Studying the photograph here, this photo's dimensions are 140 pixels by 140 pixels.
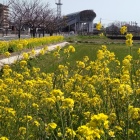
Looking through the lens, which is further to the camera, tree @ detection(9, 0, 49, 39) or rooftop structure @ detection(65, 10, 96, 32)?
rooftop structure @ detection(65, 10, 96, 32)

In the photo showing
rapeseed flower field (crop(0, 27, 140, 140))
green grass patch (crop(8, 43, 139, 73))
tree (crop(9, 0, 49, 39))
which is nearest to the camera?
rapeseed flower field (crop(0, 27, 140, 140))

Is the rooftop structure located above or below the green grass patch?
above

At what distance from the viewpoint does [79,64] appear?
5102mm

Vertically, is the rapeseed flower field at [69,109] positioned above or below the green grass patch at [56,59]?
above

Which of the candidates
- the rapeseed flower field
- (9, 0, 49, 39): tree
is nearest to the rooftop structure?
(9, 0, 49, 39): tree

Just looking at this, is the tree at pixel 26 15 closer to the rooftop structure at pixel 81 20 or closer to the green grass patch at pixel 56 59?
the green grass patch at pixel 56 59

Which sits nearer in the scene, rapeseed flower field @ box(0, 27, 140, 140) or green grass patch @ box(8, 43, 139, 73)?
rapeseed flower field @ box(0, 27, 140, 140)

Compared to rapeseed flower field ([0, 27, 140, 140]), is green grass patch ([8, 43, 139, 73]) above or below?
below

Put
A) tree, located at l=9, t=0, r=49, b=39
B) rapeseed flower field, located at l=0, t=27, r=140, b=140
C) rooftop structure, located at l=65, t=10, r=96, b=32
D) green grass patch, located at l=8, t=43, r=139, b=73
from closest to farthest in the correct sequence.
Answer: rapeseed flower field, located at l=0, t=27, r=140, b=140 < green grass patch, located at l=8, t=43, r=139, b=73 < tree, located at l=9, t=0, r=49, b=39 < rooftop structure, located at l=65, t=10, r=96, b=32

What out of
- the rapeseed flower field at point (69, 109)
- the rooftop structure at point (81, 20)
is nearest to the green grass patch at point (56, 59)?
the rapeseed flower field at point (69, 109)

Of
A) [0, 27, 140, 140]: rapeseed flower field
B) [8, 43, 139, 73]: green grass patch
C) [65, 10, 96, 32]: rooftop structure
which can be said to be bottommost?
[8, 43, 139, 73]: green grass patch

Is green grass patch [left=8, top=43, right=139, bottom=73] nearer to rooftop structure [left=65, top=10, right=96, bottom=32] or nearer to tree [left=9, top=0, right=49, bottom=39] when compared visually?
tree [left=9, top=0, right=49, bottom=39]

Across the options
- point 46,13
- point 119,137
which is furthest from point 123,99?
point 46,13

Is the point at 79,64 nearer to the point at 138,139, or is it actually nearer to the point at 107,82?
the point at 107,82
